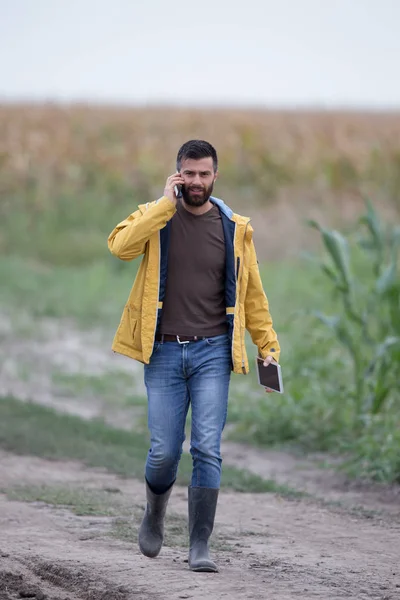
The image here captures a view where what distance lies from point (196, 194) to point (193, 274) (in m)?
0.40

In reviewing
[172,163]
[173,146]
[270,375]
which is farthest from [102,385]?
[173,146]

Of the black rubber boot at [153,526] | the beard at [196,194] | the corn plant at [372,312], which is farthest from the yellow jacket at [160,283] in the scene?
the corn plant at [372,312]

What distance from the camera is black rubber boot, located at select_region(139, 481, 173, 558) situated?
5617 millimetres

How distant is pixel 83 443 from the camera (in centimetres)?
938

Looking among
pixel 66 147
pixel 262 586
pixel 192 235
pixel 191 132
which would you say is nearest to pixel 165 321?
pixel 192 235

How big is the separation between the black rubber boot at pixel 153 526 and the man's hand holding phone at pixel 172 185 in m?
1.49

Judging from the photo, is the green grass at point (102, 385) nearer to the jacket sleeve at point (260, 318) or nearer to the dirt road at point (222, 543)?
the dirt road at point (222, 543)

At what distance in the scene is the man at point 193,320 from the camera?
538 centimetres

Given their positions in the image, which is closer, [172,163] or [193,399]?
[193,399]

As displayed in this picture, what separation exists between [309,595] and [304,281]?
46.0 ft

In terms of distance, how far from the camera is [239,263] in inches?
215

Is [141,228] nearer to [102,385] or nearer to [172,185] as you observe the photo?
[172,185]

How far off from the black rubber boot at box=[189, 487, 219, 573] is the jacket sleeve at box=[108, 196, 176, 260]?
124 centimetres

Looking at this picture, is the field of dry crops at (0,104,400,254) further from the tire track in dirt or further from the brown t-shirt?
the brown t-shirt
